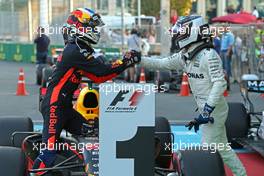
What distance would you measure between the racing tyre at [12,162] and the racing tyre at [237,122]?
355 cm

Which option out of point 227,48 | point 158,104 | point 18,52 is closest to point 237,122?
point 158,104

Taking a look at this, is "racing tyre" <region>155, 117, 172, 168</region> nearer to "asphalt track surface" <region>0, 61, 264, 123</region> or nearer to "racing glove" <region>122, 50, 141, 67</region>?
"racing glove" <region>122, 50, 141, 67</region>

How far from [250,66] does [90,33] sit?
11.0 metres

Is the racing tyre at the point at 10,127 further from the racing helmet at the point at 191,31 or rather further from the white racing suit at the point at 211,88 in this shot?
the racing helmet at the point at 191,31

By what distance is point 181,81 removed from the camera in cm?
1673

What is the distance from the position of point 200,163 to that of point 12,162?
151cm

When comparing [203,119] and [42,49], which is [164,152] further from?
[42,49]

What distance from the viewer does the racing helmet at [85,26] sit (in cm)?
552

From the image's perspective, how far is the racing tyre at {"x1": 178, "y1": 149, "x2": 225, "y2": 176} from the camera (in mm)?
5082

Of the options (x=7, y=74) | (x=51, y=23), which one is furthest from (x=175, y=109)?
(x=51, y=23)

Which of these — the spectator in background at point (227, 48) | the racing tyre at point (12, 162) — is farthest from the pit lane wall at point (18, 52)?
the racing tyre at point (12, 162)

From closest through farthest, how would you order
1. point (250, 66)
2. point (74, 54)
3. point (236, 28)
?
1. point (74, 54)
2. point (250, 66)
3. point (236, 28)

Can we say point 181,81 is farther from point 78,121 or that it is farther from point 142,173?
point 142,173

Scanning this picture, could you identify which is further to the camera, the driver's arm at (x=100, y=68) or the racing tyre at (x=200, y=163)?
the driver's arm at (x=100, y=68)
